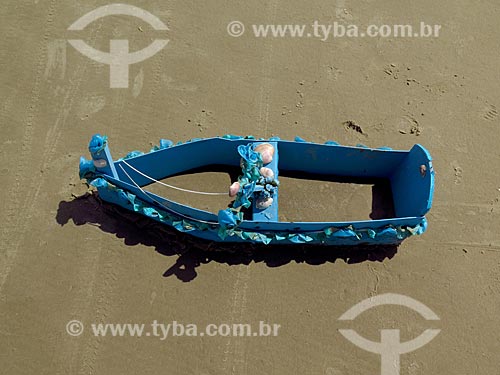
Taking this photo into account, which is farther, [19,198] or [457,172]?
[457,172]

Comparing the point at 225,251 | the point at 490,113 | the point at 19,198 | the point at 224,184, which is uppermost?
the point at 490,113

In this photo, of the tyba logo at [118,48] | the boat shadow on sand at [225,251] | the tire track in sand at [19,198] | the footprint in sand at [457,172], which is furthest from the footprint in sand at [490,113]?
the tire track in sand at [19,198]

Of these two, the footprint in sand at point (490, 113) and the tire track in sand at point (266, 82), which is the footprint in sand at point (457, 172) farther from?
the tire track in sand at point (266, 82)

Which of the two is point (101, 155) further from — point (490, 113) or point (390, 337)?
point (490, 113)

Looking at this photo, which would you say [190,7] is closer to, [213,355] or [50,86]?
[50,86]

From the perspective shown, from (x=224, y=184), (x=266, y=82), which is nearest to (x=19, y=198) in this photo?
(x=224, y=184)

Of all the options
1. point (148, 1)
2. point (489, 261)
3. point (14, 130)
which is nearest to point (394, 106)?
point (489, 261)
